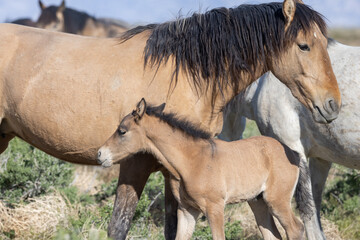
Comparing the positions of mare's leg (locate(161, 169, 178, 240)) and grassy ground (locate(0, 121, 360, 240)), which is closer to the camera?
mare's leg (locate(161, 169, 178, 240))

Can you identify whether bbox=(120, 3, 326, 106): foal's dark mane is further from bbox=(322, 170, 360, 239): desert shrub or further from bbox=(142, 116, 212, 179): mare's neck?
bbox=(322, 170, 360, 239): desert shrub

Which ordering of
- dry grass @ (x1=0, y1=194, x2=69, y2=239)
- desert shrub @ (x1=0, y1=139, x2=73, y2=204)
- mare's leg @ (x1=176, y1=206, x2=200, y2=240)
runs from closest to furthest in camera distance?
1. mare's leg @ (x1=176, y1=206, x2=200, y2=240)
2. dry grass @ (x1=0, y1=194, x2=69, y2=239)
3. desert shrub @ (x1=0, y1=139, x2=73, y2=204)

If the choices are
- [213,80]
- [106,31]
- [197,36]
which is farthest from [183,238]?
[106,31]

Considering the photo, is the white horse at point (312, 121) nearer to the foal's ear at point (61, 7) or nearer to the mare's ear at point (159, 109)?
the mare's ear at point (159, 109)

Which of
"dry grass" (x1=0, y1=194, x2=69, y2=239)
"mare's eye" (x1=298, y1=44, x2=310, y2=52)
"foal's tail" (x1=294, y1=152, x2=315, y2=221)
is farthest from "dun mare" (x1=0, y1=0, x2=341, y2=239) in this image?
"dry grass" (x1=0, y1=194, x2=69, y2=239)

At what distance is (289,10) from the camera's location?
375cm

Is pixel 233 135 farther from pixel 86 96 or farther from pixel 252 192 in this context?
pixel 86 96

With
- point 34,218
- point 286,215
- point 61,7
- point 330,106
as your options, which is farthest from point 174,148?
point 61,7

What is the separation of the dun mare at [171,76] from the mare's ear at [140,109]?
0.36 feet

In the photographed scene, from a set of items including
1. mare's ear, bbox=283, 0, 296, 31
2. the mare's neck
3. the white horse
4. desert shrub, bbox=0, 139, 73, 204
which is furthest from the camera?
desert shrub, bbox=0, 139, 73, 204

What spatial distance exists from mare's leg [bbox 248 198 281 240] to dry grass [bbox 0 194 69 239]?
1.97 meters

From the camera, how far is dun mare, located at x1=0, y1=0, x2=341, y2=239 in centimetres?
381

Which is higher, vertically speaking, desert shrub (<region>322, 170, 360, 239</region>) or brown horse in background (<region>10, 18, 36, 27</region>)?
brown horse in background (<region>10, 18, 36, 27</region>)

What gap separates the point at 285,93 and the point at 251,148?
967 millimetres
